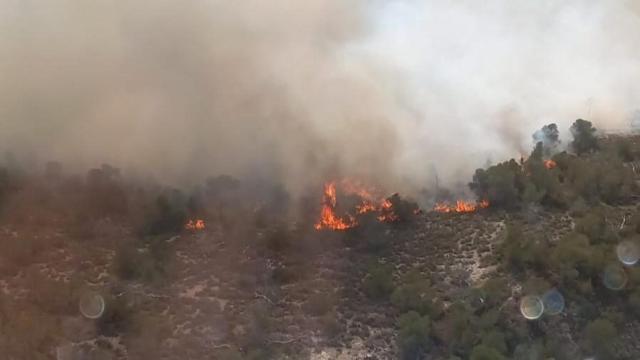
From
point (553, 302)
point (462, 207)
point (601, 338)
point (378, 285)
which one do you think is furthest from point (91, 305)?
point (601, 338)

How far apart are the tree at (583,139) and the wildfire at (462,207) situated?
8.57 metres

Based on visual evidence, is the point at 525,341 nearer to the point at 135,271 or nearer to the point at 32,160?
the point at 135,271

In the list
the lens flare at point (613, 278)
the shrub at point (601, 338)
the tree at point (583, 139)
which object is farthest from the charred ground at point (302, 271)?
the tree at point (583, 139)

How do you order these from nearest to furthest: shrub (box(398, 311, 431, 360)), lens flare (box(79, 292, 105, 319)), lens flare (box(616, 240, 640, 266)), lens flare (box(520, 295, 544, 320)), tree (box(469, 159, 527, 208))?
shrub (box(398, 311, 431, 360)) → lens flare (box(79, 292, 105, 319)) → lens flare (box(520, 295, 544, 320)) → lens flare (box(616, 240, 640, 266)) → tree (box(469, 159, 527, 208))

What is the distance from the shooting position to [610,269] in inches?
1128

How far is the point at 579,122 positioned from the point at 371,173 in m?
11.2

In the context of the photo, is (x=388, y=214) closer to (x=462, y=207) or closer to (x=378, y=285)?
(x=462, y=207)

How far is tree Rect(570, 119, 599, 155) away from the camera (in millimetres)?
40281

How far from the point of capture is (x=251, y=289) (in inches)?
1118

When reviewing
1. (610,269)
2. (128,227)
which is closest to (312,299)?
(128,227)

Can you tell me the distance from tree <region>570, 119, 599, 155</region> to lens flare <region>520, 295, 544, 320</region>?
14180mm

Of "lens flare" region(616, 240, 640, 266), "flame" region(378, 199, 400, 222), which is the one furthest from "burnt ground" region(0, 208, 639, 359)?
"lens flare" region(616, 240, 640, 266)

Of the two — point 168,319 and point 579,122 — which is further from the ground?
point 579,122

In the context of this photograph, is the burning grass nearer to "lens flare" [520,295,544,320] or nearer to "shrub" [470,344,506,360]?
"lens flare" [520,295,544,320]
